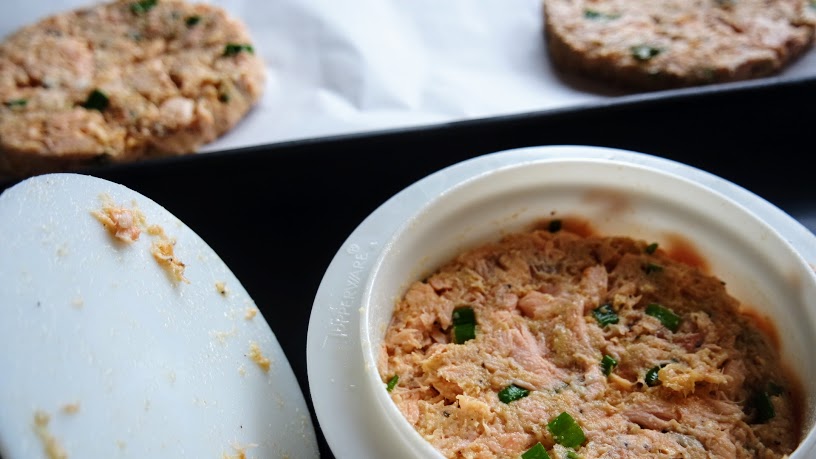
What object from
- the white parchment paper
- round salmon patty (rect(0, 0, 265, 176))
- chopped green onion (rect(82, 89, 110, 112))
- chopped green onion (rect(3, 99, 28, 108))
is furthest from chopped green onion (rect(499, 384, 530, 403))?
chopped green onion (rect(3, 99, 28, 108))

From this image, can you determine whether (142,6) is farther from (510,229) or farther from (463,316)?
(463,316)

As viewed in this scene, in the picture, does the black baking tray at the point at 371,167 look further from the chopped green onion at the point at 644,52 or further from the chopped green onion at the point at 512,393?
the chopped green onion at the point at 512,393

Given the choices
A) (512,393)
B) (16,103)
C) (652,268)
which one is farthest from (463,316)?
(16,103)

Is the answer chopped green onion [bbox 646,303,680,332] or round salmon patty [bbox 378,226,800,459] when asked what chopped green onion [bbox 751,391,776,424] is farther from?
chopped green onion [bbox 646,303,680,332]

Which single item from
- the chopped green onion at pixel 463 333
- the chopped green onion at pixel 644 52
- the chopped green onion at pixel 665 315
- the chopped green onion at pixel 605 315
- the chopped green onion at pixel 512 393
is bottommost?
the chopped green onion at pixel 512 393

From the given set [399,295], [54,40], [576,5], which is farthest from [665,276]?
[54,40]

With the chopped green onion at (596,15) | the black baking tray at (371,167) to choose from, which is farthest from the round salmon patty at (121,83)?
the chopped green onion at (596,15)
